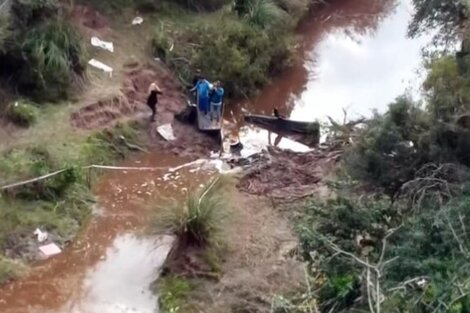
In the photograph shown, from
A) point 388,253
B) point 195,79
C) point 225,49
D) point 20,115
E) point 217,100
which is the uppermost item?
point 388,253

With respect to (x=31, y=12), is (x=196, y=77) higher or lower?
lower

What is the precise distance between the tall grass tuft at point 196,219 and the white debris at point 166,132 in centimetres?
378

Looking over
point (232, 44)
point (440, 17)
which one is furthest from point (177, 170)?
point (440, 17)

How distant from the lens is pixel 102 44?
65.7ft

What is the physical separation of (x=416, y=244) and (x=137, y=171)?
6.65m

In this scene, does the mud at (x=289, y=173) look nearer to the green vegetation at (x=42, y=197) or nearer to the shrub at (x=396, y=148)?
the green vegetation at (x=42, y=197)

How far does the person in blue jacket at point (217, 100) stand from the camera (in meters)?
18.3

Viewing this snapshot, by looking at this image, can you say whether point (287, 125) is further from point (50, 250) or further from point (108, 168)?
point (50, 250)

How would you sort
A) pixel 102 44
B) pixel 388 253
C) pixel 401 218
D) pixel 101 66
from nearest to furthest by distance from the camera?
pixel 388 253, pixel 401 218, pixel 101 66, pixel 102 44

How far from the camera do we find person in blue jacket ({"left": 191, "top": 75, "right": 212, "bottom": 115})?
Answer: 18.4 m

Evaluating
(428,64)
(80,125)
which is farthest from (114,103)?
(428,64)

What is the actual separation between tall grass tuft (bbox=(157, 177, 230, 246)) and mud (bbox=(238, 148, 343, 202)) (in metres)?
2.14

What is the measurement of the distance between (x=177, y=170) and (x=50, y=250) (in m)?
3.45

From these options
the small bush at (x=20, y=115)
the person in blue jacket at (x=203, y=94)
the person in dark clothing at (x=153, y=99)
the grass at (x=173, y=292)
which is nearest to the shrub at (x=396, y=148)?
the grass at (x=173, y=292)
